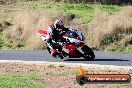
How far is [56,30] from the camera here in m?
21.0

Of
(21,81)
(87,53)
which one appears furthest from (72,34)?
(21,81)

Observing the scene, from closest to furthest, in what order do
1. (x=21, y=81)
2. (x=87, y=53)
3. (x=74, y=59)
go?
(x=21, y=81), (x=87, y=53), (x=74, y=59)

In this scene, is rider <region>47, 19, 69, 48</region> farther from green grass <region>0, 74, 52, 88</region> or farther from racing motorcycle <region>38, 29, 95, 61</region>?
green grass <region>0, 74, 52, 88</region>

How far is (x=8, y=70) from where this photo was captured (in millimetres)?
18031

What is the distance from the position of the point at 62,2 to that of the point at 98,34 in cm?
1945

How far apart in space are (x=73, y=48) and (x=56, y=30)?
Answer: 107 cm

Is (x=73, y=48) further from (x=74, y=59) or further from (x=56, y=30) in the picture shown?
(x=56, y=30)

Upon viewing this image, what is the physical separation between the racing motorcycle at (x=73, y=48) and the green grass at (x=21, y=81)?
461 cm

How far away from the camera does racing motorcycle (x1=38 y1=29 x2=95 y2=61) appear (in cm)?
2072

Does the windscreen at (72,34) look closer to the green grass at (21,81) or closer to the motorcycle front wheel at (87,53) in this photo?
the motorcycle front wheel at (87,53)

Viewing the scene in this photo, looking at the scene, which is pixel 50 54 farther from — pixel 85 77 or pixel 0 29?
pixel 85 77

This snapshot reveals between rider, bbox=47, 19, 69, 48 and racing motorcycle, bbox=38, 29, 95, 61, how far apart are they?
186 millimetres

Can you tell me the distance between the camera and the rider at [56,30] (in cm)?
2089

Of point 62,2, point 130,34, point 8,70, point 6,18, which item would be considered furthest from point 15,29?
point 62,2
